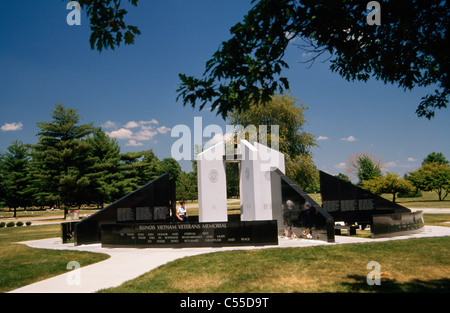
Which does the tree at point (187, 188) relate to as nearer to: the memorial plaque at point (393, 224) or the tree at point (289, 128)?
the tree at point (289, 128)

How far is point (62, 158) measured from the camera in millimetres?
37094

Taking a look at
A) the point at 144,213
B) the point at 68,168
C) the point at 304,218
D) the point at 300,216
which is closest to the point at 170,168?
the point at 68,168

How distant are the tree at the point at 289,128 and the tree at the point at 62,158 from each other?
20824 millimetres

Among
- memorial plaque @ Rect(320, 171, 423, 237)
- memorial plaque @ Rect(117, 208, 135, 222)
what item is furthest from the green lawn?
memorial plaque @ Rect(320, 171, 423, 237)

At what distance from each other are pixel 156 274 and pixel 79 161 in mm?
35416

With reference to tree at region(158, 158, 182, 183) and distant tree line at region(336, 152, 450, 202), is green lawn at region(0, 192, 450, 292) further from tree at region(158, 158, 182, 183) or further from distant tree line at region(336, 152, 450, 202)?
tree at region(158, 158, 182, 183)

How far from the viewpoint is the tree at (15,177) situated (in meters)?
48.4

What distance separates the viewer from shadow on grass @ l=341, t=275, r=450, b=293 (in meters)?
6.09

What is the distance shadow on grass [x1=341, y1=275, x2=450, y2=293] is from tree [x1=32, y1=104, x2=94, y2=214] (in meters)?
36.0

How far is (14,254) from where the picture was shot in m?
12.5
